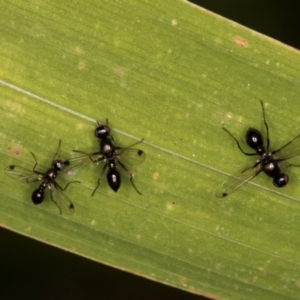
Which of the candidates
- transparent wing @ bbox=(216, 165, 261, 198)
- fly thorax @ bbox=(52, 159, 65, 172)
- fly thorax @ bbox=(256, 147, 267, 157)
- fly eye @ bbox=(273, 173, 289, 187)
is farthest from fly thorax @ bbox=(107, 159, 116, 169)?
fly eye @ bbox=(273, 173, 289, 187)

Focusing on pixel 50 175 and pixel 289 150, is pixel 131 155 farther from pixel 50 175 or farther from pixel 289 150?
pixel 289 150

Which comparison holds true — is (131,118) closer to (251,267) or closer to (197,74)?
(197,74)

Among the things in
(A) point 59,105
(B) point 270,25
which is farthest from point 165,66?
(B) point 270,25

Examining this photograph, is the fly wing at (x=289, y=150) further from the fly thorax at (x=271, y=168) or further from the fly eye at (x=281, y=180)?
the fly eye at (x=281, y=180)

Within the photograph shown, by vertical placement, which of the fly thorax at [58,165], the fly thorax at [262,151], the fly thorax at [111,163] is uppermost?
the fly thorax at [262,151]

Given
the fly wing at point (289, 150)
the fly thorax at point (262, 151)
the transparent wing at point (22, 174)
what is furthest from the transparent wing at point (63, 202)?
the fly wing at point (289, 150)

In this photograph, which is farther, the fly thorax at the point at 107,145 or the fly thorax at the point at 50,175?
the fly thorax at the point at 50,175

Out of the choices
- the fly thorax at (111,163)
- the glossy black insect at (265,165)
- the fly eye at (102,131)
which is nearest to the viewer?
the fly eye at (102,131)

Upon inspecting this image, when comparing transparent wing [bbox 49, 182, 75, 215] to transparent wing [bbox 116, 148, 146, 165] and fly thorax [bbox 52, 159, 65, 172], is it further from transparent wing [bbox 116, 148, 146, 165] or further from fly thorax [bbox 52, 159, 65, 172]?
transparent wing [bbox 116, 148, 146, 165]
